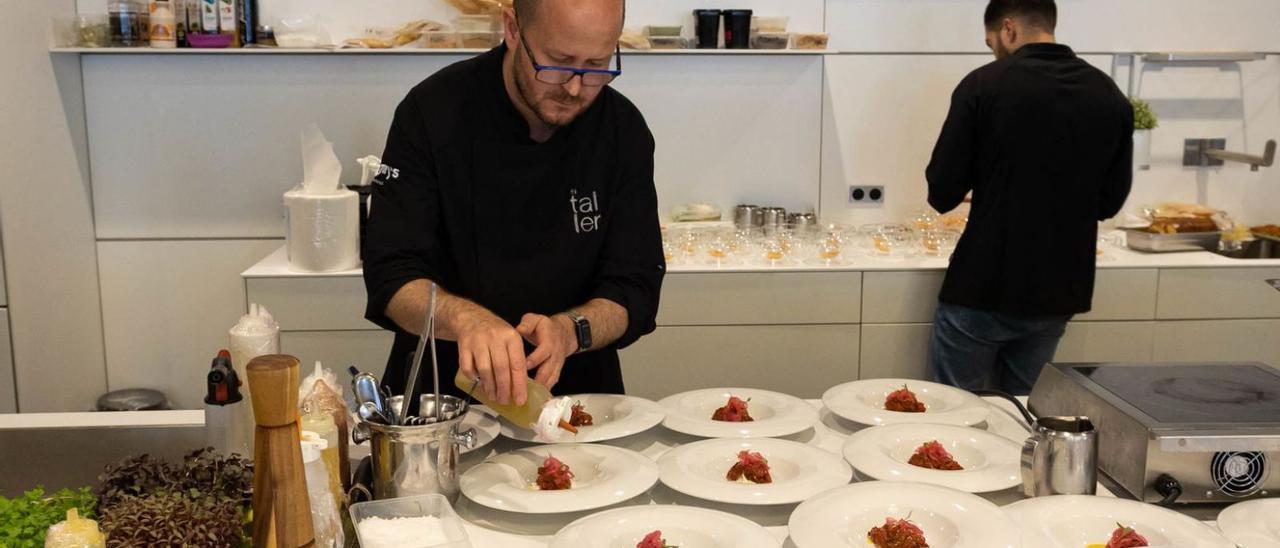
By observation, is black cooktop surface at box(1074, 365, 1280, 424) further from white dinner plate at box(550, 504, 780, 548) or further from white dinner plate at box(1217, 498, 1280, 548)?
white dinner plate at box(550, 504, 780, 548)

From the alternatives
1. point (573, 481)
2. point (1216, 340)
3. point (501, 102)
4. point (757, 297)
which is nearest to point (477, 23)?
point (757, 297)

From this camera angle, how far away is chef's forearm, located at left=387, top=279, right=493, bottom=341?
1805 millimetres

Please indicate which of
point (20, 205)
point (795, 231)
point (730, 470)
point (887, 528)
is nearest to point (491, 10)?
point (795, 231)

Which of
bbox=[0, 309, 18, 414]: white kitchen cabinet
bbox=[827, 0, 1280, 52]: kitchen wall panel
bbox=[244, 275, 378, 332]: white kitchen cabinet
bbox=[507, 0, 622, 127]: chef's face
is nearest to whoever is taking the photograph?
bbox=[507, 0, 622, 127]: chef's face

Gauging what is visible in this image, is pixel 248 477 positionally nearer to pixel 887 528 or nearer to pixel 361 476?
pixel 361 476

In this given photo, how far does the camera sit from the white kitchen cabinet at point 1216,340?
378cm

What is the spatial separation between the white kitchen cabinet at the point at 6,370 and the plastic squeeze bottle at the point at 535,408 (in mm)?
2458

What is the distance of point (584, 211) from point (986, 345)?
1.87m

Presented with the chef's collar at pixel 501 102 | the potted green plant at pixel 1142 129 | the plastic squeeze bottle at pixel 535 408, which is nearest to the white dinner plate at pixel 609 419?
the plastic squeeze bottle at pixel 535 408

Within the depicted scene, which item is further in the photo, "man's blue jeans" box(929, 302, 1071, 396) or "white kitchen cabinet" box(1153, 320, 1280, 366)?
"white kitchen cabinet" box(1153, 320, 1280, 366)

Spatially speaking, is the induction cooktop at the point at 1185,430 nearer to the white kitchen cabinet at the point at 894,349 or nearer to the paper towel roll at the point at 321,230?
the white kitchen cabinet at the point at 894,349

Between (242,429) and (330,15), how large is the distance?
109 inches

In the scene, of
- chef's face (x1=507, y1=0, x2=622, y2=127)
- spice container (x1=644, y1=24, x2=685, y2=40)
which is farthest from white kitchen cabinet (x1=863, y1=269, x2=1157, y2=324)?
chef's face (x1=507, y1=0, x2=622, y2=127)

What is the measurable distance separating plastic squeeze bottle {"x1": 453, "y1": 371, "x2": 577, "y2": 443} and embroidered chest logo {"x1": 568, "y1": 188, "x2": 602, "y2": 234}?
1.64 ft
